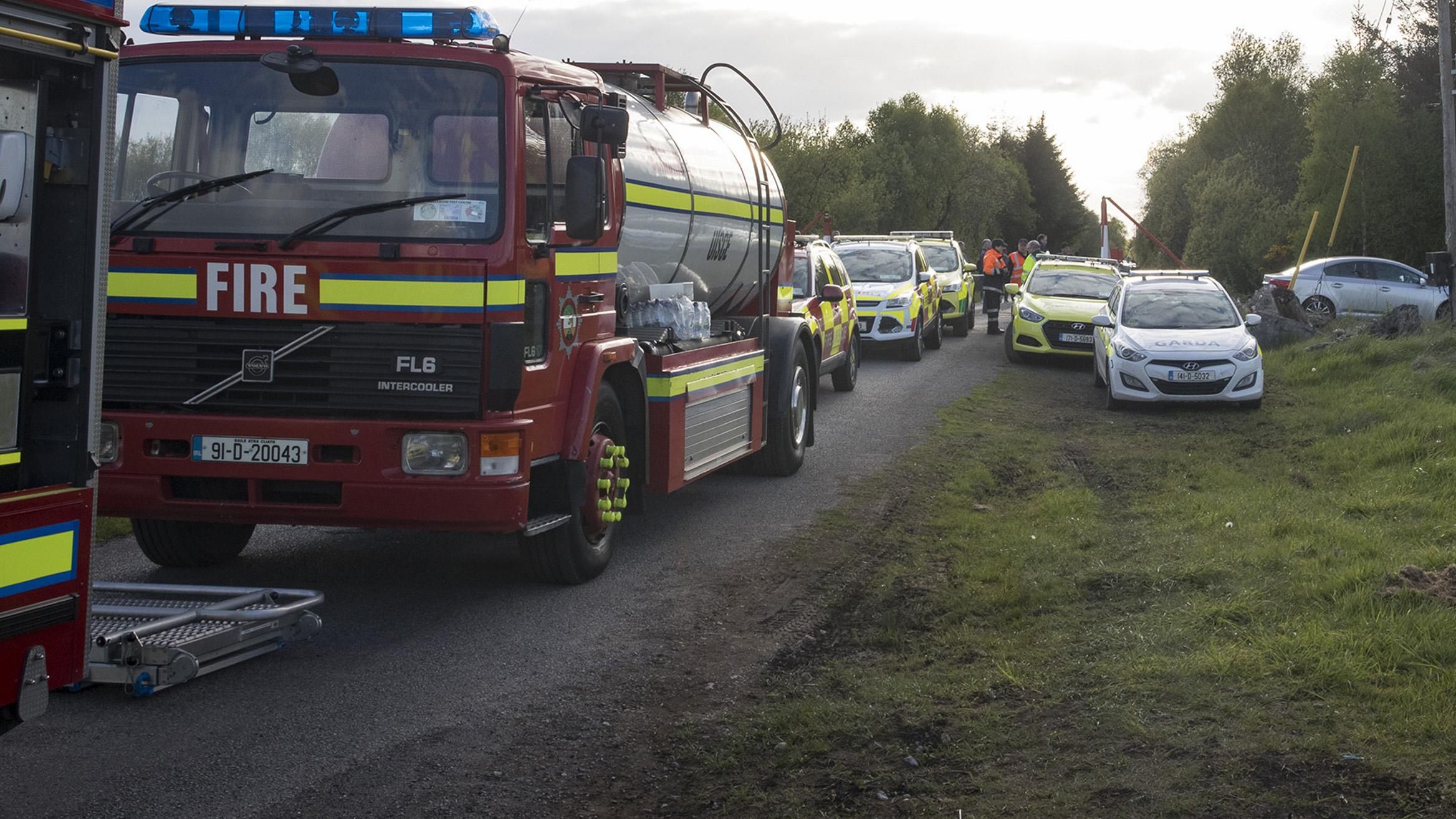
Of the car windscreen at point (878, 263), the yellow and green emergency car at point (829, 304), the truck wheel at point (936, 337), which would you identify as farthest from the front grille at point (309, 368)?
the truck wheel at point (936, 337)

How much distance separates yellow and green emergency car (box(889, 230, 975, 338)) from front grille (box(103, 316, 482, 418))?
20404 millimetres

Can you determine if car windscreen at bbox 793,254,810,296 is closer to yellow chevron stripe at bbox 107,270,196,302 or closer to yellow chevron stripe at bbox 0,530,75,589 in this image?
yellow chevron stripe at bbox 107,270,196,302

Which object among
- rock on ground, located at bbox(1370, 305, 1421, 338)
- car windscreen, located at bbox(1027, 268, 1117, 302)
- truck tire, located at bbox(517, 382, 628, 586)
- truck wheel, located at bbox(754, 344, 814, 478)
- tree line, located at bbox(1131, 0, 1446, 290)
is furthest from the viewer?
tree line, located at bbox(1131, 0, 1446, 290)

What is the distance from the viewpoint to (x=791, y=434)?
11562 millimetres

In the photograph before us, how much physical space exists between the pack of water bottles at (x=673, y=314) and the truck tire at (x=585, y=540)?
0.97 meters

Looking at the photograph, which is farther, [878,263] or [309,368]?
[878,263]

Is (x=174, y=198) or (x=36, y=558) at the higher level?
(x=174, y=198)

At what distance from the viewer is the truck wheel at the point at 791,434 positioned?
11391 mm

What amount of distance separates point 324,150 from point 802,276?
1005cm

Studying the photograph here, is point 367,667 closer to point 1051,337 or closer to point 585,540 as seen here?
point 585,540

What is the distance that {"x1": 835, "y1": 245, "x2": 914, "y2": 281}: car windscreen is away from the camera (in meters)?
22.6

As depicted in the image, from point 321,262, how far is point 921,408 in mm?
10501

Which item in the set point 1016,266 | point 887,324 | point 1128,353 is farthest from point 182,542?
point 1016,266

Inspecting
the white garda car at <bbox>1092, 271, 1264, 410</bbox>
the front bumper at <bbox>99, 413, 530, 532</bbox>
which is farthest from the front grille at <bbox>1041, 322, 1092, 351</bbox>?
the front bumper at <bbox>99, 413, 530, 532</bbox>
